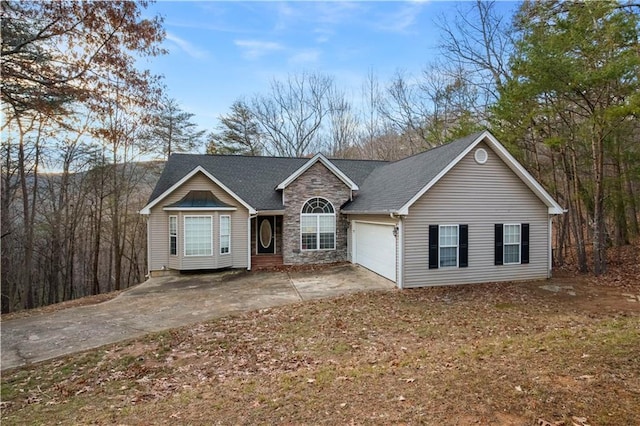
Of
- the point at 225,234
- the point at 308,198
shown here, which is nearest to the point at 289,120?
the point at 308,198

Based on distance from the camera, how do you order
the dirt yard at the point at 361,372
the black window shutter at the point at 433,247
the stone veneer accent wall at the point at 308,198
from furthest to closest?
the stone veneer accent wall at the point at 308,198 → the black window shutter at the point at 433,247 → the dirt yard at the point at 361,372

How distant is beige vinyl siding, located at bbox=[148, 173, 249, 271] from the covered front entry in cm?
104

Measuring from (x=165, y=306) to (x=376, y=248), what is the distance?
7744 millimetres

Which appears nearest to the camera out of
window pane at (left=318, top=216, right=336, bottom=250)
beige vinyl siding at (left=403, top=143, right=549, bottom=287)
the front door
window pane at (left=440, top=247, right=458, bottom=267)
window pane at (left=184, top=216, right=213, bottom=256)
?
beige vinyl siding at (left=403, top=143, right=549, bottom=287)

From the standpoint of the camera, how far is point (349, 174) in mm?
19156

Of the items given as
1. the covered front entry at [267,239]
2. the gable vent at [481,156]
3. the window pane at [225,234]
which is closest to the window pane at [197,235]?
the window pane at [225,234]

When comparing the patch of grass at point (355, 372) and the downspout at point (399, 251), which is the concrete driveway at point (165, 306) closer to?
the downspout at point (399, 251)

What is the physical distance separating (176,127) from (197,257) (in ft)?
50.9

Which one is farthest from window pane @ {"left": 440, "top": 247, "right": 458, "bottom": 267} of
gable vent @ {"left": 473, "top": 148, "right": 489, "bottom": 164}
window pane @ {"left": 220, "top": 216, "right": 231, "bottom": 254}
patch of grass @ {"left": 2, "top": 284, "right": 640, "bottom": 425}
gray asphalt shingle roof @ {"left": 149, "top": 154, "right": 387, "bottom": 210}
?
window pane @ {"left": 220, "top": 216, "right": 231, "bottom": 254}

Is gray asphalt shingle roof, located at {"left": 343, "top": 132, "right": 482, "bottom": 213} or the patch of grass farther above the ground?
gray asphalt shingle roof, located at {"left": 343, "top": 132, "right": 482, "bottom": 213}

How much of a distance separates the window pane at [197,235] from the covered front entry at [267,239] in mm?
2358

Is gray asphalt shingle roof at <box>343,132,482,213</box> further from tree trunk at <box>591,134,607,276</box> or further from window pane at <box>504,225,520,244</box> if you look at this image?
tree trunk at <box>591,134,607,276</box>

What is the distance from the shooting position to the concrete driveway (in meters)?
7.52

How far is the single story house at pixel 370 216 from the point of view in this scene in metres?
11.8
